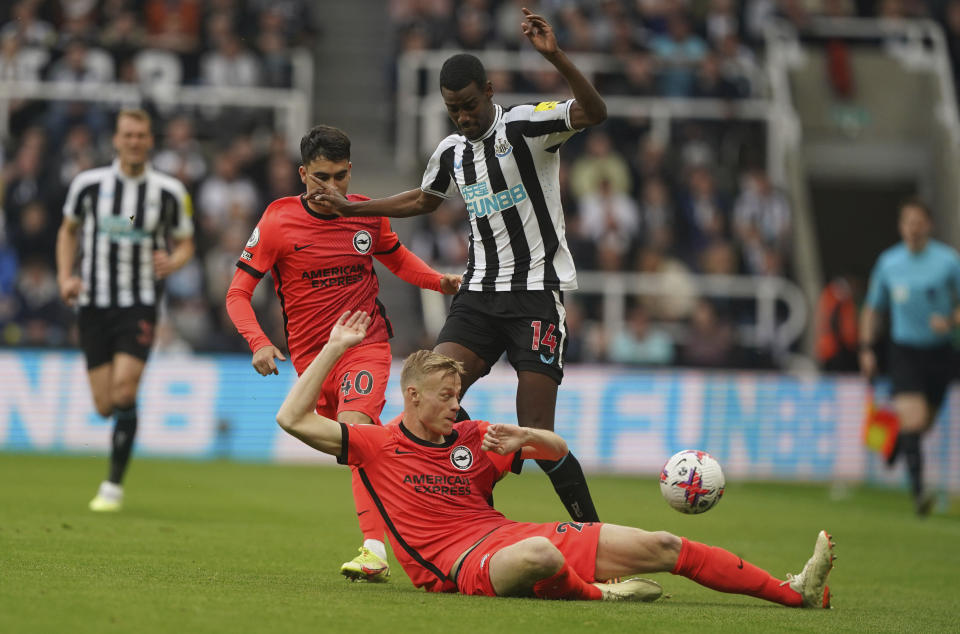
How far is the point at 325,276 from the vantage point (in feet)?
24.9

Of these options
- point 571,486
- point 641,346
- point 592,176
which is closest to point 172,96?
point 592,176

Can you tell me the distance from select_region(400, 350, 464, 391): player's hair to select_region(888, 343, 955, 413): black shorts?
25.1 feet

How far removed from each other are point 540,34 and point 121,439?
501 centimetres

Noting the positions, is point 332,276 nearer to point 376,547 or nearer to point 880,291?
point 376,547

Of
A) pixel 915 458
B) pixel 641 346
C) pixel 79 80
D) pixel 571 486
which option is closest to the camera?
pixel 571 486

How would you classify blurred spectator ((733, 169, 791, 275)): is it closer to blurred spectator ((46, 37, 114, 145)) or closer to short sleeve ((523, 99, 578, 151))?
blurred spectator ((46, 37, 114, 145))

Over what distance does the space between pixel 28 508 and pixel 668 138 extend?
11931 millimetres

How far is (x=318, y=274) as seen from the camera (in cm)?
759

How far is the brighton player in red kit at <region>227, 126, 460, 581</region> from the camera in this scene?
23.9 feet

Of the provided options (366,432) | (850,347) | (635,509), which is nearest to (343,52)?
(850,347)

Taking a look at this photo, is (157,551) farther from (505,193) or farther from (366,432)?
(505,193)

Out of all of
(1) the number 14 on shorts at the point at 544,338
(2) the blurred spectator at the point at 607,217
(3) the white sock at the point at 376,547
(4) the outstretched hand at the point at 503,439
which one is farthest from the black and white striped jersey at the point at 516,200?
(2) the blurred spectator at the point at 607,217

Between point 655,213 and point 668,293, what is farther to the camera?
point 655,213

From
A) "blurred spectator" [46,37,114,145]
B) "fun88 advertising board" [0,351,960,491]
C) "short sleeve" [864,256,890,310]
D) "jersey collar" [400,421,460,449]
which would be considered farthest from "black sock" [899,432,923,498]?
"blurred spectator" [46,37,114,145]
